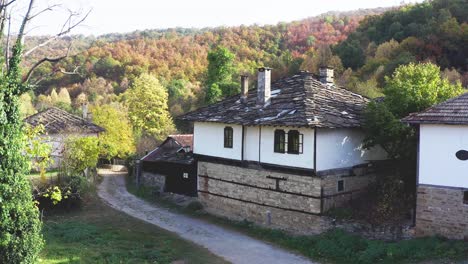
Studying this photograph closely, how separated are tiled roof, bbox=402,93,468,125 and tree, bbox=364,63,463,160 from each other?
1.96 m

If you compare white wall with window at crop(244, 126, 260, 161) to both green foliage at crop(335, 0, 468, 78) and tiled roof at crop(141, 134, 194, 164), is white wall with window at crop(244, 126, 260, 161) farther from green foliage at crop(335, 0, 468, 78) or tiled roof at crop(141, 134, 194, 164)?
green foliage at crop(335, 0, 468, 78)

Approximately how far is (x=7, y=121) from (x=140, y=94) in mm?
37040

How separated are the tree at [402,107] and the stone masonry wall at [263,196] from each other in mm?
3176

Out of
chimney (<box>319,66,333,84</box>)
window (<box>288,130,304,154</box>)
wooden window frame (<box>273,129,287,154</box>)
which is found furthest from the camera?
chimney (<box>319,66,333,84</box>)

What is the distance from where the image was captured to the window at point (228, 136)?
22.8 m

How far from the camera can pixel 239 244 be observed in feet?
62.8

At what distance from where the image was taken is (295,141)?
19.8 meters

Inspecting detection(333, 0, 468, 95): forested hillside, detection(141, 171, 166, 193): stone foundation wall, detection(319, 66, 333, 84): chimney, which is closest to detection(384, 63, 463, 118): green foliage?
detection(319, 66, 333, 84): chimney

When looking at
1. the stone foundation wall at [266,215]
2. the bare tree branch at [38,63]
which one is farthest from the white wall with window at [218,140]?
the bare tree branch at [38,63]

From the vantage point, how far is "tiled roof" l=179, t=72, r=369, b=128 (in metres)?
19.5

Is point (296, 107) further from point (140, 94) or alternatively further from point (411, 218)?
point (140, 94)

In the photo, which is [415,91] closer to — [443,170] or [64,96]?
[443,170]

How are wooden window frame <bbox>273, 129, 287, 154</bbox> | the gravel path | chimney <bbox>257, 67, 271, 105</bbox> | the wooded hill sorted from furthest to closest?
the wooded hill < chimney <bbox>257, 67, 271, 105</bbox> < wooden window frame <bbox>273, 129, 287, 154</bbox> < the gravel path

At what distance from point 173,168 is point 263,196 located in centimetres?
897
